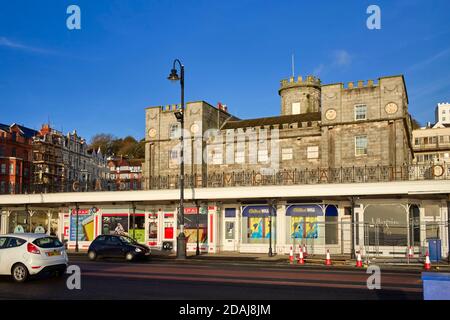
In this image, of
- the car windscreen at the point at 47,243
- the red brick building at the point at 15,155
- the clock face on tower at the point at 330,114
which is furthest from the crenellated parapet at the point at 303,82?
the red brick building at the point at 15,155

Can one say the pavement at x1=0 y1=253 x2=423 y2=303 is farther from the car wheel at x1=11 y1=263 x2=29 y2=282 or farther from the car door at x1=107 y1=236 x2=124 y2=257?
the car door at x1=107 y1=236 x2=124 y2=257

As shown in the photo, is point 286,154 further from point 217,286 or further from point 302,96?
point 217,286

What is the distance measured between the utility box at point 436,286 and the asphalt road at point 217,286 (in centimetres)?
386

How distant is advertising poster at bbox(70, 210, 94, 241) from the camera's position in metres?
34.9

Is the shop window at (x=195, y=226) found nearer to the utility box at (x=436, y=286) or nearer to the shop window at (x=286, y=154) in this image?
the shop window at (x=286, y=154)

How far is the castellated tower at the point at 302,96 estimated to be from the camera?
49.6 meters

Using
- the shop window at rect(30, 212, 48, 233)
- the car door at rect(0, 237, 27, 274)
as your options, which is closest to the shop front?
the shop window at rect(30, 212, 48, 233)

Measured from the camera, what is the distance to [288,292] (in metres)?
12.5

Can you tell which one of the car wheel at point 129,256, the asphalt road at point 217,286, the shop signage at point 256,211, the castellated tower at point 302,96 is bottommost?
the car wheel at point 129,256

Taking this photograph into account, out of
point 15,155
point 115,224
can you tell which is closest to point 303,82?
point 115,224

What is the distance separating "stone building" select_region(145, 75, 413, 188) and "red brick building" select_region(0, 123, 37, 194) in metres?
46.3

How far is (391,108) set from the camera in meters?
33.3

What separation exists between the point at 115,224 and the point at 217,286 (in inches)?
861

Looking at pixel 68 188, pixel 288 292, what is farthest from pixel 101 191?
pixel 288 292
